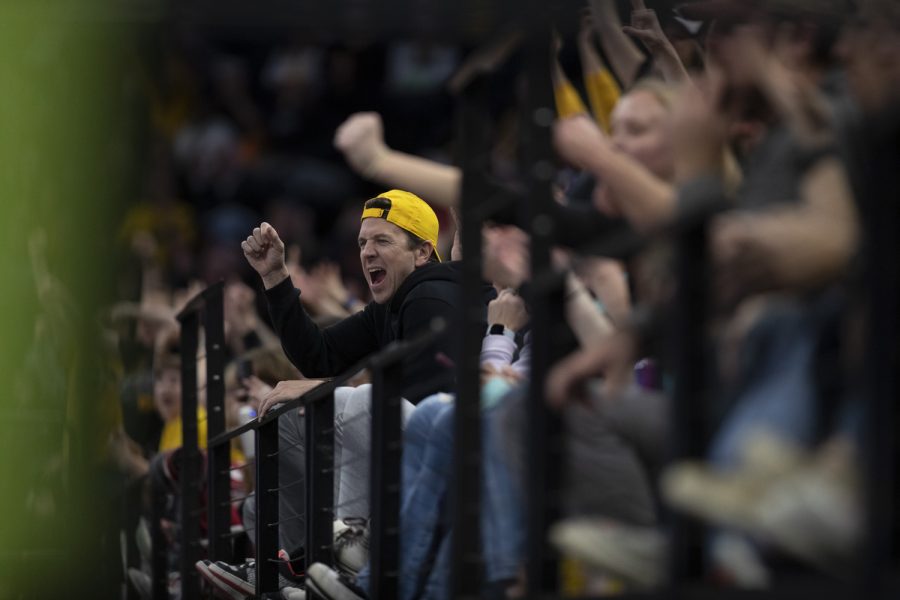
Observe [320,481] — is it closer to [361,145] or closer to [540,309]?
[361,145]

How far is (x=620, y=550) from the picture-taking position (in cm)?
295

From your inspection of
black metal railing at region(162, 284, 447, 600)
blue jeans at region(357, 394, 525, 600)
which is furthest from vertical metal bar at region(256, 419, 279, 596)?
blue jeans at region(357, 394, 525, 600)

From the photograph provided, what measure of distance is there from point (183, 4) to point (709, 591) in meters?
2.40

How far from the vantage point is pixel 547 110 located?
340 cm

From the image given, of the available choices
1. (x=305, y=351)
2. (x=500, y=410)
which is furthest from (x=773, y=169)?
(x=305, y=351)

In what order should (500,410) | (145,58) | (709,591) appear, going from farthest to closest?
(145,58), (500,410), (709,591)

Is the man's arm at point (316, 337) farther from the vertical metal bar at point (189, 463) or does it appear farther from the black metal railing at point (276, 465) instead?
the vertical metal bar at point (189, 463)

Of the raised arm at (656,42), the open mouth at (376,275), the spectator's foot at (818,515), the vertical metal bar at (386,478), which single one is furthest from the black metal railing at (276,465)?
the spectator's foot at (818,515)

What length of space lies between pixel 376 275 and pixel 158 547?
2147 millimetres

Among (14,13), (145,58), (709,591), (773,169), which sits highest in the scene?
(145,58)

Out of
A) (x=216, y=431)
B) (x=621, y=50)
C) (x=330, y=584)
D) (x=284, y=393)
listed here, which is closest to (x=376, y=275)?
(x=284, y=393)

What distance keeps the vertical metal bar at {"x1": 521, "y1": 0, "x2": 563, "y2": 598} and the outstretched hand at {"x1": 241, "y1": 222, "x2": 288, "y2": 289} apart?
274 centimetres

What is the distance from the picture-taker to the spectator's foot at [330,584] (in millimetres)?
4441

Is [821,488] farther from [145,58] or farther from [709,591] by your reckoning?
[145,58]
